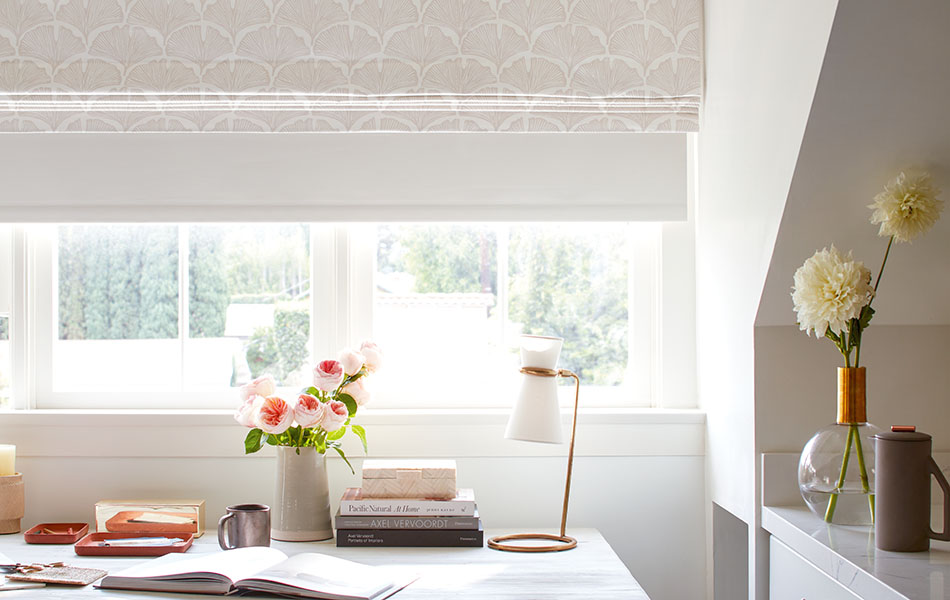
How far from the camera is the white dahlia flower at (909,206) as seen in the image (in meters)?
1.48

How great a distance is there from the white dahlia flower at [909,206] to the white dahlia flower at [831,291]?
0.09 m

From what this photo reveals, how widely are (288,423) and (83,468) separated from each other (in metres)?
0.66

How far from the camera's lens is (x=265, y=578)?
5.13ft

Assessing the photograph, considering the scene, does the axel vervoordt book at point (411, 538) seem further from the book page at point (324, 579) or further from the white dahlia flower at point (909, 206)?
the white dahlia flower at point (909, 206)

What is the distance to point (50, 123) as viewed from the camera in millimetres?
2160

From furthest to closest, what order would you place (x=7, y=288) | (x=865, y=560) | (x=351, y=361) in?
1. (x=7, y=288)
2. (x=351, y=361)
3. (x=865, y=560)

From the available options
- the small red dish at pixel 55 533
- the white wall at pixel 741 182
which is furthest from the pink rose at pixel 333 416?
the white wall at pixel 741 182

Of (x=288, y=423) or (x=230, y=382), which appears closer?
(x=288, y=423)

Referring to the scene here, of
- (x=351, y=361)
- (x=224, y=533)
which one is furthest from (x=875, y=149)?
(x=224, y=533)

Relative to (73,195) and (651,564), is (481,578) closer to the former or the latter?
(651,564)

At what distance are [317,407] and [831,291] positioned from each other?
1.06 meters

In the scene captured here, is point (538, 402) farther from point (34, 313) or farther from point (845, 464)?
point (34, 313)

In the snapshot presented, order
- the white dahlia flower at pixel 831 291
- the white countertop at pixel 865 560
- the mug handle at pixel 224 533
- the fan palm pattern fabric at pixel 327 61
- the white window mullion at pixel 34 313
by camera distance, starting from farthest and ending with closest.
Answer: the white window mullion at pixel 34 313
the fan palm pattern fabric at pixel 327 61
the mug handle at pixel 224 533
the white dahlia flower at pixel 831 291
the white countertop at pixel 865 560

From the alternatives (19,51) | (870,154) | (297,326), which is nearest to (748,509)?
(870,154)
